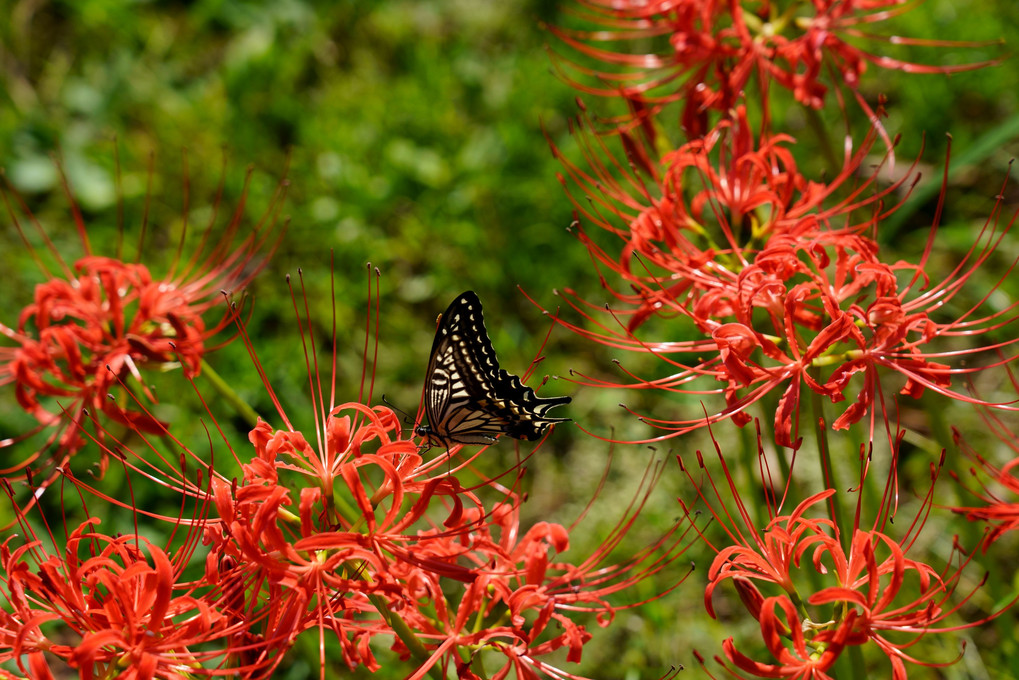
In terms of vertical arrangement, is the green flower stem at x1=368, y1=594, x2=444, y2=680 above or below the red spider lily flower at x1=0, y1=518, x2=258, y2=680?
below

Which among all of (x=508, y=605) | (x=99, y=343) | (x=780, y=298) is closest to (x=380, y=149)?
(x=99, y=343)

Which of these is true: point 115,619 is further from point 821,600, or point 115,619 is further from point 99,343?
point 821,600

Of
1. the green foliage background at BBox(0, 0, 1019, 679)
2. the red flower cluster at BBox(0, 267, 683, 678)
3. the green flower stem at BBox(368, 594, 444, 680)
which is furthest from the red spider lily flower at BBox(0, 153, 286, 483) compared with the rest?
the green flower stem at BBox(368, 594, 444, 680)

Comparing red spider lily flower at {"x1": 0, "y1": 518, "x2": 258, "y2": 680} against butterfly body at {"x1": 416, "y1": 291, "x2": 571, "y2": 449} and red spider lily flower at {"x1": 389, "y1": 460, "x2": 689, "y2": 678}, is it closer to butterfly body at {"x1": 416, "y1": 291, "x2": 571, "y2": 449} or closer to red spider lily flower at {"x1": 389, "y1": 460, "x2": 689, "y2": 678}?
red spider lily flower at {"x1": 389, "y1": 460, "x2": 689, "y2": 678}

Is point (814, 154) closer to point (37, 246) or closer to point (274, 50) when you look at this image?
point (274, 50)

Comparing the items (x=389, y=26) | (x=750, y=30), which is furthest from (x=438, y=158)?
(x=750, y=30)

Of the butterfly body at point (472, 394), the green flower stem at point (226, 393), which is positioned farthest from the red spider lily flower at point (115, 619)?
the butterfly body at point (472, 394)
